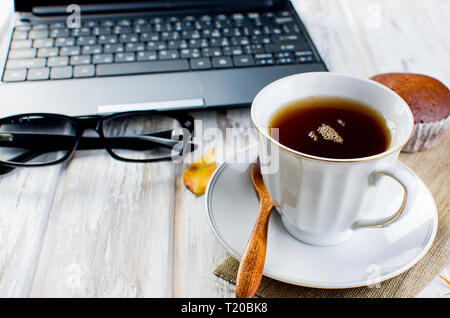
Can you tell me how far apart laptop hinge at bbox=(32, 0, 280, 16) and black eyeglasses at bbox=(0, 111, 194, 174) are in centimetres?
27

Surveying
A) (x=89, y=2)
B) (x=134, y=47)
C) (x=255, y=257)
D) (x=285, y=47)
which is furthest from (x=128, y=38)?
(x=255, y=257)

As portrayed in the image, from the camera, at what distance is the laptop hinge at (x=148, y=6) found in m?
0.80

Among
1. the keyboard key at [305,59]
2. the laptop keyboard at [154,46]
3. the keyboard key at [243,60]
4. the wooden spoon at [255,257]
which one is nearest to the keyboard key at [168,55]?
the laptop keyboard at [154,46]

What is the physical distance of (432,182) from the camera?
55 cm

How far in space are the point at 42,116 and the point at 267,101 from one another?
0.34 m

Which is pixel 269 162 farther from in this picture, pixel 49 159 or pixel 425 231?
pixel 49 159

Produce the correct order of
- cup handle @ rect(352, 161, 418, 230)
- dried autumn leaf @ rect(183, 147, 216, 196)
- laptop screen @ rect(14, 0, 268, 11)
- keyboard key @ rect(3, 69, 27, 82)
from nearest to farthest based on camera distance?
cup handle @ rect(352, 161, 418, 230) → dried autumn leaf @ rect(183, 147, 216, 196) → keyboard key @ rect(3, 69, 27, 82) → laptop screen @ rect(14, 0, 268, 11)

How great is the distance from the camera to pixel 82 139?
622 mm

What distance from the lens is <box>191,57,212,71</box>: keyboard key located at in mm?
695

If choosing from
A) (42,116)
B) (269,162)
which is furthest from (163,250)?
(42,116)

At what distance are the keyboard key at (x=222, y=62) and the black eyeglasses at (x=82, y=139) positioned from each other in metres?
0.12

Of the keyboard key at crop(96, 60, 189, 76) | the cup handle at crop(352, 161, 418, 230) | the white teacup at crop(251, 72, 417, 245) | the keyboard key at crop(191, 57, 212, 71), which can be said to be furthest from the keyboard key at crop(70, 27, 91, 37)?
the cup handle at crop(352, 161, 418, 230)

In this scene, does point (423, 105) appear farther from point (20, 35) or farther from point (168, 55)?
point (20, 35)

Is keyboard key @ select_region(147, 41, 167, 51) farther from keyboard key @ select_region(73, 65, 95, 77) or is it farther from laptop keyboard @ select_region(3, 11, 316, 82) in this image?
keyboard key @ select_region(73, 65, 95, 77)
